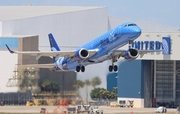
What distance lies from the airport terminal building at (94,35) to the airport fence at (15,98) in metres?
3.88

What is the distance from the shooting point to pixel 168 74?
114000mm

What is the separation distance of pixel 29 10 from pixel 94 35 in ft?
60.9

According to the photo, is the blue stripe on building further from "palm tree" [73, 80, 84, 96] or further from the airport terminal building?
"palm tree" [73, 80, 84, 96]

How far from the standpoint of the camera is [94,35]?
471 feet

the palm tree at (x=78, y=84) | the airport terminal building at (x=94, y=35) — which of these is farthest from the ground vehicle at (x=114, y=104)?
the palm tree at (x=78, y=84)

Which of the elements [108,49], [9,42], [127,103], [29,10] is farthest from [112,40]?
[29,10]

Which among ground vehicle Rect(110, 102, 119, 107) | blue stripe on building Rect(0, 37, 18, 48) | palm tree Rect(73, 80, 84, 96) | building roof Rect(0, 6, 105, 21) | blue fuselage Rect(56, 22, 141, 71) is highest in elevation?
building roof Rect(0, 6, 105, 21)

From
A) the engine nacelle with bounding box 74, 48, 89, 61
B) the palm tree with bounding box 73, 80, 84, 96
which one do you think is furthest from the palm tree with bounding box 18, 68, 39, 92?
the engine nacelle with bounding box 74, 48, 89, 61

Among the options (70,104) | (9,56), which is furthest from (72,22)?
(70,104)

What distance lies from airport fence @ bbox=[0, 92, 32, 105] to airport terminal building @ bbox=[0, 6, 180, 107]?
3881 millimetres

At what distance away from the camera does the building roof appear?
146 m

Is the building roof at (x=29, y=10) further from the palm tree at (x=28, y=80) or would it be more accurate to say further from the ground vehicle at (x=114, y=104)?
the ground vehicle at (x=114, y=104)

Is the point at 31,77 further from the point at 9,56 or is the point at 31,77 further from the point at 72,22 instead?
the point at 72,22

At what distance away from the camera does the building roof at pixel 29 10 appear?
146087 mm
